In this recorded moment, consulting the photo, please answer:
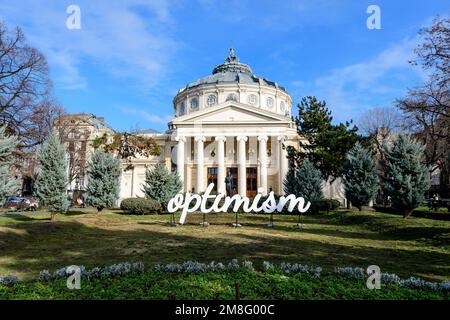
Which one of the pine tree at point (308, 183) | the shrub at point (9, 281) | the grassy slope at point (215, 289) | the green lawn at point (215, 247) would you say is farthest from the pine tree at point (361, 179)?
the shrub at point (9, 281)

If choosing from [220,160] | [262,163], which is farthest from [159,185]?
[262,163]

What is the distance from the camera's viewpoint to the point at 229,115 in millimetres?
48750

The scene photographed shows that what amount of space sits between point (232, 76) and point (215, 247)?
5490cm

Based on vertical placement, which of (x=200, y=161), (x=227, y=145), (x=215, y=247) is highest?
(x=227, y=145)

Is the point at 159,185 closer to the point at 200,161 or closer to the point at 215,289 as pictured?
the point at 200,161

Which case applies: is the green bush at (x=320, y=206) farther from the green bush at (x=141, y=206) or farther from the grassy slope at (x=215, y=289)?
the grassy slope at (x=215, y=289)

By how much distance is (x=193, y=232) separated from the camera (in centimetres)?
1742

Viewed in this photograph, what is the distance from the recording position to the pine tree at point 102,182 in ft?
90.8

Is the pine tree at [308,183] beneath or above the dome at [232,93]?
beneath

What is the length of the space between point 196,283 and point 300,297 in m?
2.08

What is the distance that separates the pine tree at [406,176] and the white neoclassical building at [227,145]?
21.7 m

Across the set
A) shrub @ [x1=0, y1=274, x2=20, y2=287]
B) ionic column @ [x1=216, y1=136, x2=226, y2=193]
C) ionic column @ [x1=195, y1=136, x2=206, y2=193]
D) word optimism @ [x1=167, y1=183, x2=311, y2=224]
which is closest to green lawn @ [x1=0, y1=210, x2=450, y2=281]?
shrub @ [x1=0, y1=274, x2=20, y2=287]

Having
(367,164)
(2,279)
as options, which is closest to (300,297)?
(2,279)
